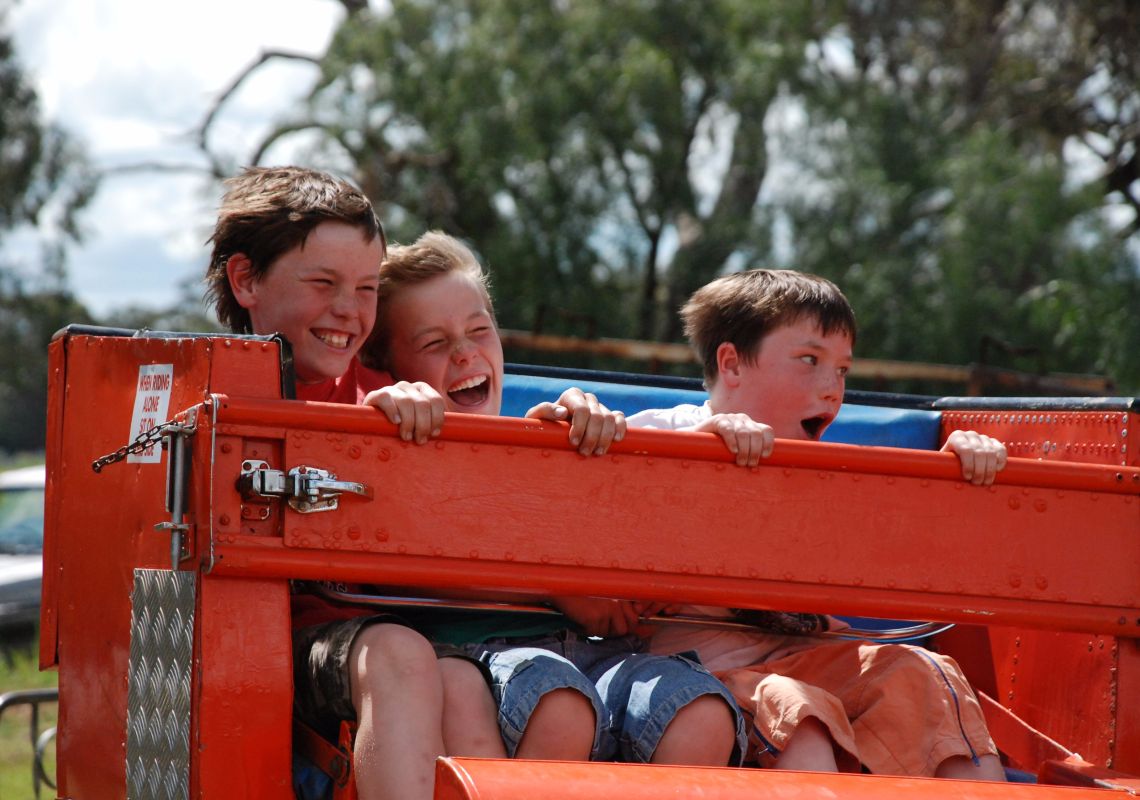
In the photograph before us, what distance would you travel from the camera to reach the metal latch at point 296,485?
221 centimetres

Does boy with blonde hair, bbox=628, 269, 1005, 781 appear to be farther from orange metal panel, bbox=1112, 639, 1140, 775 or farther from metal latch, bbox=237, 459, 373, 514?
metal latch, bbox=237, 459, 373, 514

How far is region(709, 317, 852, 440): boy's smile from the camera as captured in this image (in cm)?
316

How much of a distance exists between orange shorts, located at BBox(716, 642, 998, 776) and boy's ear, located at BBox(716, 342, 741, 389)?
79 centimetres

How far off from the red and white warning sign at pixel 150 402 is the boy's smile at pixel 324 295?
365 millimetres

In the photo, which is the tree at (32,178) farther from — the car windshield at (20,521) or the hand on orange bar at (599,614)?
the hand on orange bar at (599,614)

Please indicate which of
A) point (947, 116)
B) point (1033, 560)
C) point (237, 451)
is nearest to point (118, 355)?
point (237, 451)

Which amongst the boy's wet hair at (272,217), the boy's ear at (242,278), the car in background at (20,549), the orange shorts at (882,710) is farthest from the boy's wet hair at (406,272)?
the car in background at (20,549)

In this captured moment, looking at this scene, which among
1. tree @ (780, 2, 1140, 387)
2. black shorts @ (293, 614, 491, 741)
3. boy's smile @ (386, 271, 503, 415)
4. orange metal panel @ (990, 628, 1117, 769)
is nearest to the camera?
black shorts @ (293, 614, 491, 741)

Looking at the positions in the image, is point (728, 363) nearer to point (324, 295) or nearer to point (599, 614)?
point (599, 614)

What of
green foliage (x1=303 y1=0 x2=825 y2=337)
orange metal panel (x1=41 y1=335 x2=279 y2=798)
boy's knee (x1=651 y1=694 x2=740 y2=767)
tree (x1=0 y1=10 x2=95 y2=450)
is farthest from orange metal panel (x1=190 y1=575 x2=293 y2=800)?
tree (x1=0 y1=10 x2=95 y2=450)

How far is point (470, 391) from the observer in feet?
10.1

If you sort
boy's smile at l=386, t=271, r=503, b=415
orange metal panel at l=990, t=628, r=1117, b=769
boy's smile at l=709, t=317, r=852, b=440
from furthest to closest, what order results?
boy's smile at l=709, t=317, r=852, b=440 → boy's smile at l=386, t=271, r=503, b=415 → orange metal panel at l=990, t=628, r=1117, b=769

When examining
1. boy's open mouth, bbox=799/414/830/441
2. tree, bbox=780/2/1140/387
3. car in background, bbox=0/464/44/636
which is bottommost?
car in background, bbox=0/464/44/636

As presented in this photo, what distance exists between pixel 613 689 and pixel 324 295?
1025 millimetres
